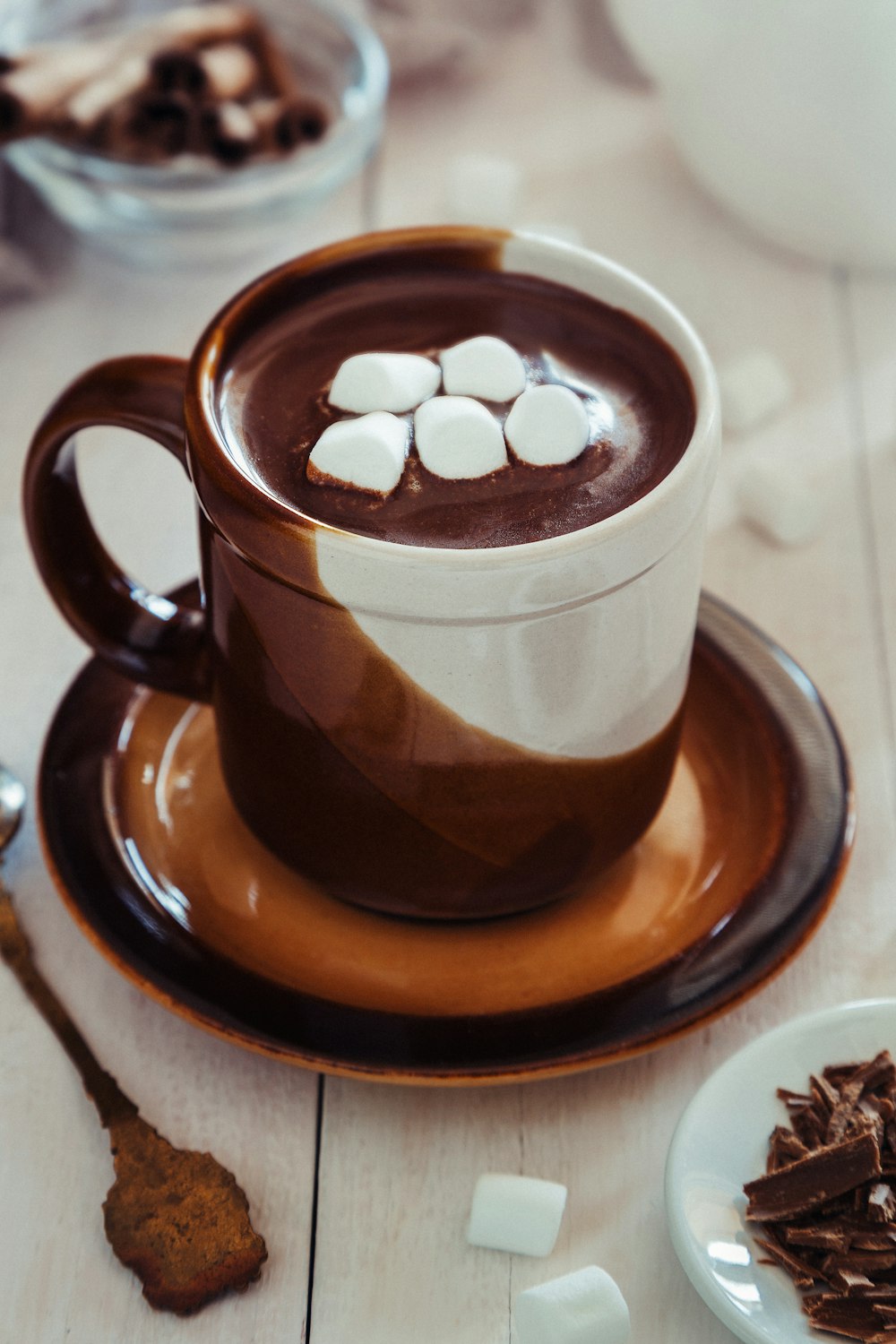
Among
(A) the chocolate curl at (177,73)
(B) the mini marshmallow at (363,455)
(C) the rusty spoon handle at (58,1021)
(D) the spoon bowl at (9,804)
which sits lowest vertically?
(C) the rusty spoon handle at (58,1021)

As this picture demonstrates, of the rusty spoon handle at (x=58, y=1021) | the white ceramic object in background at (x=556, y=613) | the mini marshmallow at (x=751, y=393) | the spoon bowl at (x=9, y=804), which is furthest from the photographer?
the mini marshmallow at (x=751, y=393)

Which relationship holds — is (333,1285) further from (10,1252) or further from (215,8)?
(215,8)

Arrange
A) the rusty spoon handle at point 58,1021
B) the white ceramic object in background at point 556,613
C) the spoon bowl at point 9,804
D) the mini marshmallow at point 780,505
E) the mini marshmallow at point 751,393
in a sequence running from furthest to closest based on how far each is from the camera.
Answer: the mini marshmallow at point 751,393 → the mini marshmallow at point 780,505 → the spoon bowl at point 9,804 → the rusty spoon handle at point 58,1021 → the white ceramic object in background at point 556,613

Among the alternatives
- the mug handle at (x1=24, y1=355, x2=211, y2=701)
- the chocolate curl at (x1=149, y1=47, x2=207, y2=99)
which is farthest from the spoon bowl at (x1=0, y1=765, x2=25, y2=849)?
the chocolate curl at (x1=149, y1=47, x2=207, y2=99)

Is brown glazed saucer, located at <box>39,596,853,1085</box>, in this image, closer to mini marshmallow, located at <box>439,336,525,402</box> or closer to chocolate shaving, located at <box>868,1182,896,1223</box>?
chocolate shaving, located at <box>868,1182,896,1223</box>

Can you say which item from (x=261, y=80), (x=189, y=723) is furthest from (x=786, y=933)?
(x=261, y=80)

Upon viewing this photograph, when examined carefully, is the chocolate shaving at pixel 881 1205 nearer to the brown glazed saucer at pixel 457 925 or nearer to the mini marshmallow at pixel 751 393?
the brown glazed saucer at pixel 457 925

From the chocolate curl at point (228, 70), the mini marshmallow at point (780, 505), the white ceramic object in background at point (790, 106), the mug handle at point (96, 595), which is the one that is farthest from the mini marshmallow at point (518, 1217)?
the chocolate curl at point (228, 70)

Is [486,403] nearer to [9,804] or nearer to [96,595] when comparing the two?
[96,595]
